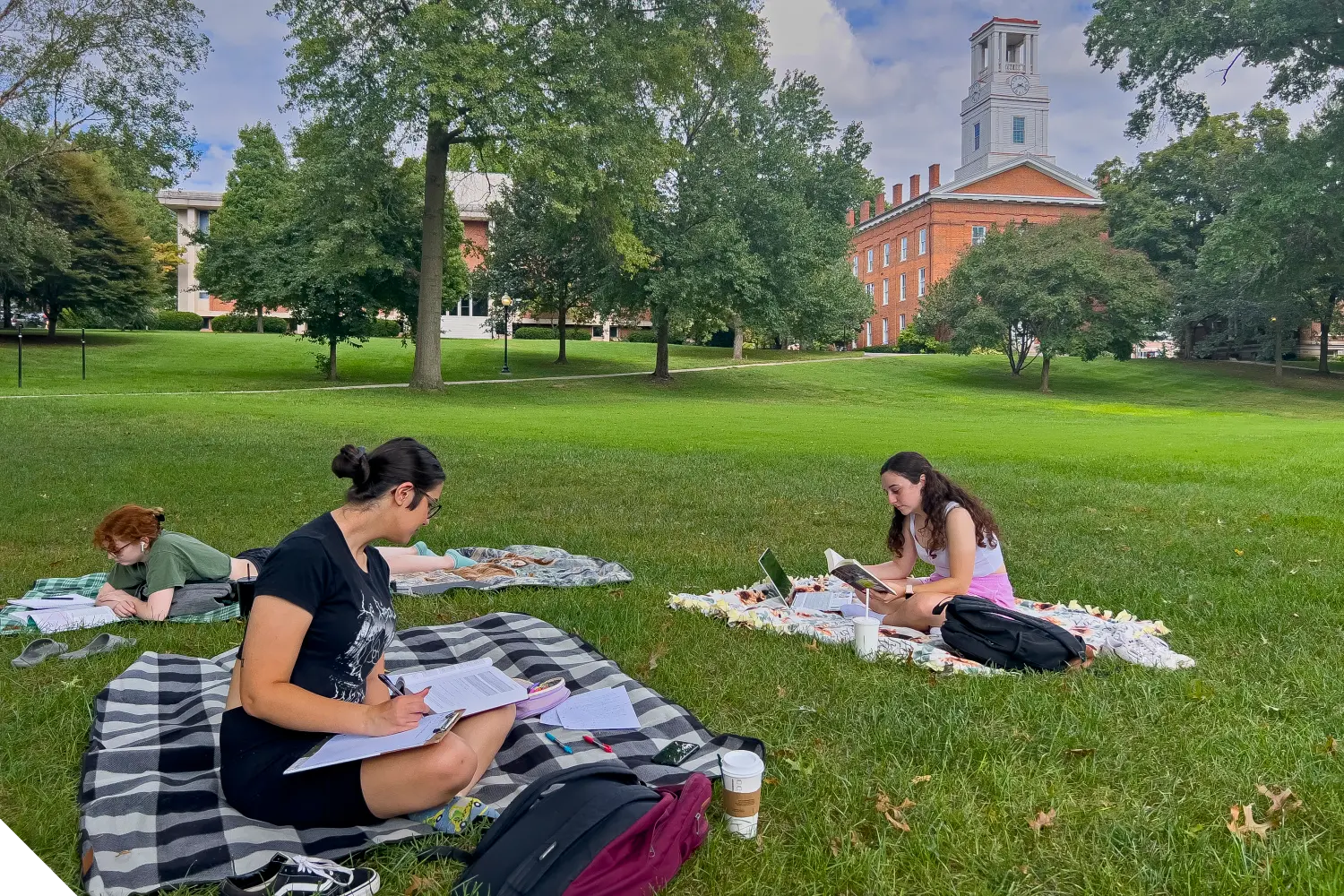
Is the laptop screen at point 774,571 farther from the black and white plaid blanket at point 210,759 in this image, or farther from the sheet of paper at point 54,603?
the sheet of paper at point 54,603

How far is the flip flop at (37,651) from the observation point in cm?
477

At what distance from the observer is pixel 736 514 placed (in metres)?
9.91

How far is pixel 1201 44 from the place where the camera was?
23875mm

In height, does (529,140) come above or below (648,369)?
above

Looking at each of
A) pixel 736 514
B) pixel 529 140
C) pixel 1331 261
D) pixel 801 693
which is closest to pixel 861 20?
pixel 529 140

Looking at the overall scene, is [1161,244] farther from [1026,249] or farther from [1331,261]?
[1331,261]

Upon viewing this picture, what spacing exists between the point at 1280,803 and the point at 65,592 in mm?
6970

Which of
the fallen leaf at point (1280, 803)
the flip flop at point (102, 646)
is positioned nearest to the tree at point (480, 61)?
the flip flop at point (102, 646)

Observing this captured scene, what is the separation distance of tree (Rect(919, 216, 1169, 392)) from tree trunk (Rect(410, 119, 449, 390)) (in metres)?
26.9

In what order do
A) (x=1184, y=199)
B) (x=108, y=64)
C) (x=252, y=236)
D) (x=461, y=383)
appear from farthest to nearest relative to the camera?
(x=1184, y=199), (x=461, y=383), (x=252, y=236), (x=108, y=64)

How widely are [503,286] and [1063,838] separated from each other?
126ft

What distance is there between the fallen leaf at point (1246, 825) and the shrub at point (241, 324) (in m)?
56.6

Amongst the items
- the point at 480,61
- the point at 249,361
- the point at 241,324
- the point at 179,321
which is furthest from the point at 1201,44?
the point at 179,321

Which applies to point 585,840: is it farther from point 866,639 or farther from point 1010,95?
point 1010,95
